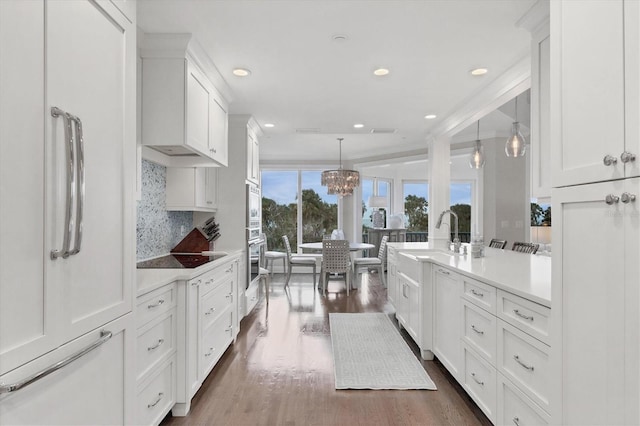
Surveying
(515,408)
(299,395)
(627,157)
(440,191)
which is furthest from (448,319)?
(440,191)

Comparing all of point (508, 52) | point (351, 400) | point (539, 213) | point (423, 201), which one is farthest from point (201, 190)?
point (423, 201)

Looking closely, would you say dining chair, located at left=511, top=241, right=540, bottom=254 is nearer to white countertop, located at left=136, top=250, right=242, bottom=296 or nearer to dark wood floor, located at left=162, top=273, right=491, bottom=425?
dark wood floor, located at left=162, top=273, right=491, bottom=425

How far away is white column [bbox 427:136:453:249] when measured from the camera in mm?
4848

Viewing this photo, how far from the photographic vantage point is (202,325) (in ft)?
8.36

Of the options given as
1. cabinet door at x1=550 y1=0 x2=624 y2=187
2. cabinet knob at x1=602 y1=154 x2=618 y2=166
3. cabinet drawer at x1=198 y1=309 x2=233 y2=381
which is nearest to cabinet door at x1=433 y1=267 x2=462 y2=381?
cabinet door at x1=550 y1=0 x2=624 y2=187

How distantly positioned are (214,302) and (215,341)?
33 centimetres

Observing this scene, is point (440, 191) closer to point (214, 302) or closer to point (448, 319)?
point (448, 319)

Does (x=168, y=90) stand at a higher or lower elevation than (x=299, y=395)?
higher

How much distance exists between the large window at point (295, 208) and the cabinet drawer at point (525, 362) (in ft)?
20.3

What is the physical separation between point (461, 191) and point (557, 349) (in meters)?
8.23

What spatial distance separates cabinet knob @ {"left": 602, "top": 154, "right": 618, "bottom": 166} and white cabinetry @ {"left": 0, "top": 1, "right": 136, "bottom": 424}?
160 centimetres

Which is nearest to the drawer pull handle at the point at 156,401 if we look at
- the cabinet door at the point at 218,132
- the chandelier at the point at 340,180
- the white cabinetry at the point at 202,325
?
the white cabinetry at the point at 202,325

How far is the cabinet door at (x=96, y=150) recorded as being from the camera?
43.6 inches

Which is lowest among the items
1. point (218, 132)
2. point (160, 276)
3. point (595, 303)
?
point (160, 276)
